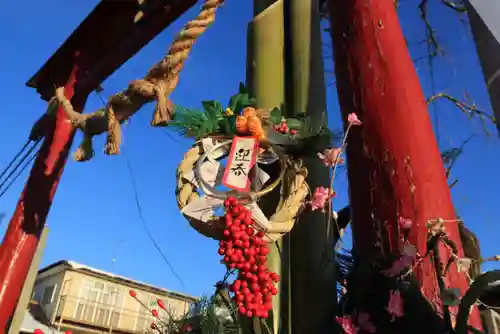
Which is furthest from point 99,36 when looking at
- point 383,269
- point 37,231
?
point 383,269

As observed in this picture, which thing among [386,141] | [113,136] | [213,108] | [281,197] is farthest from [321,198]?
[113,136]

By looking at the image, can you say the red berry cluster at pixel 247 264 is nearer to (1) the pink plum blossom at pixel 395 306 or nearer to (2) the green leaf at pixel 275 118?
(1) the pink plum blossom at pixel 395 306

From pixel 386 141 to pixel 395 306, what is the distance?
51 cm

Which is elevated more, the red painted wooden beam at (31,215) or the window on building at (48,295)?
the window on building at (48,295)

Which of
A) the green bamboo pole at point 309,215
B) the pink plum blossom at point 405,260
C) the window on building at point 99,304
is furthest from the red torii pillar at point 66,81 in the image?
the window on building at point 99,304

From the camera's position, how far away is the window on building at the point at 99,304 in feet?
32.4

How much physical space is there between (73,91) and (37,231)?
119 cm

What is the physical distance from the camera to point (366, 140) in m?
1.45

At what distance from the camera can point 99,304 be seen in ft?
33.1

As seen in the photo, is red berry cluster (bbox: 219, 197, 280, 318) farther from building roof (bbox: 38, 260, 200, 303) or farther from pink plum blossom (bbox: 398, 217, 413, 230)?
building roof (bbox: 38, 260, 200, 303)

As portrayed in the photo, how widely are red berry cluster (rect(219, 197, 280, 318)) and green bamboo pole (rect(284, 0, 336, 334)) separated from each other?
24 centimetres

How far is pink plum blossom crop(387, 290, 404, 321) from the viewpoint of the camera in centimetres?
109

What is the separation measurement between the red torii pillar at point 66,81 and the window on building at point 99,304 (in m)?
6.72

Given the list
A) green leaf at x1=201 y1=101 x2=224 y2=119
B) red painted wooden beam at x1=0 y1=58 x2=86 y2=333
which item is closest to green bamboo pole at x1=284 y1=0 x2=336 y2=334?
green leaf at x1=201 y1=101 x2=224 y2=119
